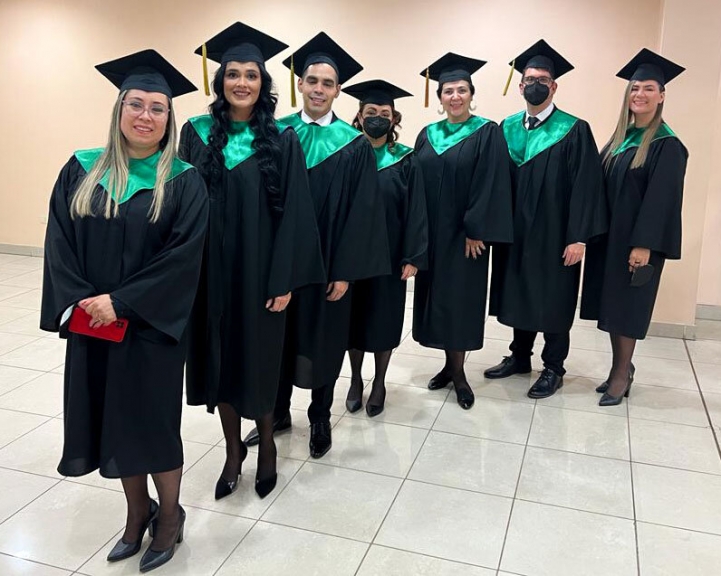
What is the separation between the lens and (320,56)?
8.93ft

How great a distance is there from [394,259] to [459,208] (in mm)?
446

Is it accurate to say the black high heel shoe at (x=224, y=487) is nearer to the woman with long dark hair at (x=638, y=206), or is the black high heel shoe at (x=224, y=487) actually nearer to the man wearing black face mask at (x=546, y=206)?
the man wearing black face mask at (x=546, y=206)

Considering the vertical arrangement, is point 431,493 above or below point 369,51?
below

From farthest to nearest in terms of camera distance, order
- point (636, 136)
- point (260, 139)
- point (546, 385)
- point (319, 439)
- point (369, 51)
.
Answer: point (369, 51), point (546, 385), point (636, 136), point (319, 439), point (260, 139)

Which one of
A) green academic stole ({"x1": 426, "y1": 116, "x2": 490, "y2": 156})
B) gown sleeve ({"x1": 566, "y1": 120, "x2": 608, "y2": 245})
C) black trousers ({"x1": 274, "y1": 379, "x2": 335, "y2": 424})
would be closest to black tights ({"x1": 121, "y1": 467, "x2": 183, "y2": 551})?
black trousers ({"x1": 274, "y1": 379, "x2": 335, "y2": 424})

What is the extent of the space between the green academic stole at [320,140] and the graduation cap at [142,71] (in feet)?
2.41

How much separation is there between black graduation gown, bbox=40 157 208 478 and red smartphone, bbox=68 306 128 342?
0.04 metres

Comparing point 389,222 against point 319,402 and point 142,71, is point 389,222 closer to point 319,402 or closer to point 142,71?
point 319,402

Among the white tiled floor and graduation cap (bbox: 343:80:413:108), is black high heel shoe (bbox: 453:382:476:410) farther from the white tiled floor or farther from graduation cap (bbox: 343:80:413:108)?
graduation cap (bbox: 343:80:413:108)

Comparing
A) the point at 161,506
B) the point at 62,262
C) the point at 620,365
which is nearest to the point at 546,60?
the point at 620,365

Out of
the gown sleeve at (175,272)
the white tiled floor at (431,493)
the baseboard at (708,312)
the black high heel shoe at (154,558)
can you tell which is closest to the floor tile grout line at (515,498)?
the white tiled floor at (431,493)

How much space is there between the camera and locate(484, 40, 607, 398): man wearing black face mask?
340 cm

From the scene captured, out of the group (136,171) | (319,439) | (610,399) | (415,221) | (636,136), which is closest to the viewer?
(136,171)

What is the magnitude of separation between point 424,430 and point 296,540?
1.08 m
